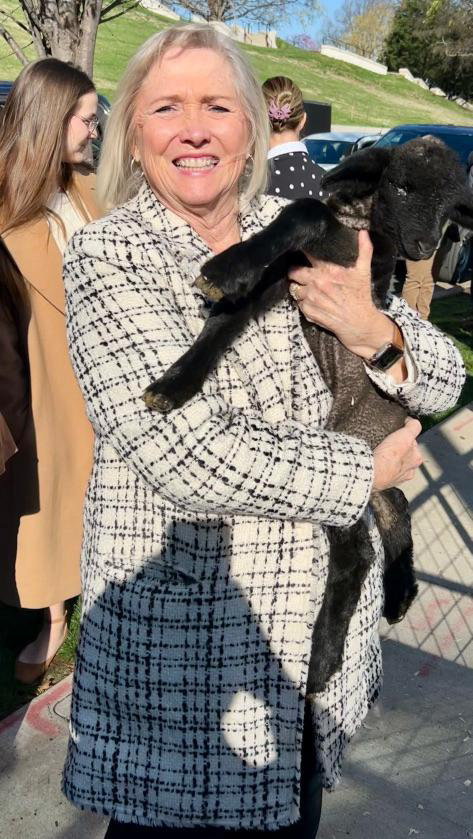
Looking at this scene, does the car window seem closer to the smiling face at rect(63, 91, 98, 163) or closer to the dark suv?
the dark suv

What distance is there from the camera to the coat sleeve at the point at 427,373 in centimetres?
174

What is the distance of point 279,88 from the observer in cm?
534

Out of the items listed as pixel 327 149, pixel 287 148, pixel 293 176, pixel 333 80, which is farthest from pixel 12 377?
pixel 333 80

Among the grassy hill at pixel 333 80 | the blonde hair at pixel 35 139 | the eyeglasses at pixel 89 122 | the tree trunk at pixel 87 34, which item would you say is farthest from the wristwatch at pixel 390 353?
the grassy hill at pixel 333 80

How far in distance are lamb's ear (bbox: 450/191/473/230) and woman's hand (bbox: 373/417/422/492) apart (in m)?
0.49

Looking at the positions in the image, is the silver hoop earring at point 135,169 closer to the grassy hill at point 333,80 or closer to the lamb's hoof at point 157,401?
the lamb's hoof at point 157,401

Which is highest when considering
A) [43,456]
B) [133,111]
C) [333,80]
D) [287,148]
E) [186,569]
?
[133,111]

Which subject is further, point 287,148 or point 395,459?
point 287,148

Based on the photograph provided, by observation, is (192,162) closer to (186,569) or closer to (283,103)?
(186,569)

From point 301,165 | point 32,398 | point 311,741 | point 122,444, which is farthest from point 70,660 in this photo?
point 301,165

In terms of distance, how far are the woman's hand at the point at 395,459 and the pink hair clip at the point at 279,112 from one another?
401cm

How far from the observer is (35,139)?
3.07 meters

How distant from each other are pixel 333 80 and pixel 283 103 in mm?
46048

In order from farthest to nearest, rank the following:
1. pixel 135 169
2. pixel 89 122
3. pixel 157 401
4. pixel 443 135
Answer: pixel 443 135 → pixel 89 122 → pixel 135 169 → pixel 157 401
